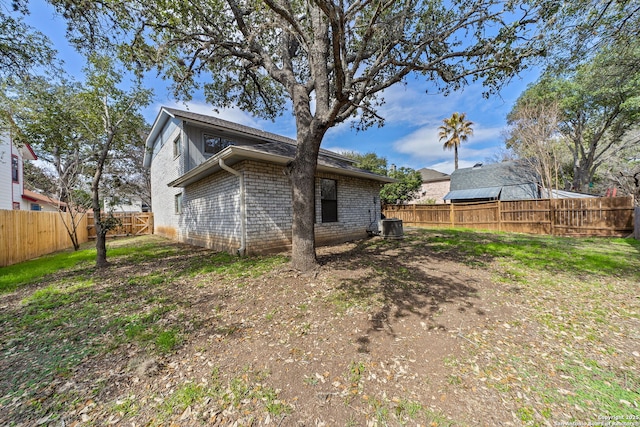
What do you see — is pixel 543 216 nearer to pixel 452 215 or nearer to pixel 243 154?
pixel 452 215

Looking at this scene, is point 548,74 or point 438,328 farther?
point 548,74

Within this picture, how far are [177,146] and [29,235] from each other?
6298 millimetres

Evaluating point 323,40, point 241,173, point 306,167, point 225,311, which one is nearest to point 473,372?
point 225,311

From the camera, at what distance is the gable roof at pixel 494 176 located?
17.1m

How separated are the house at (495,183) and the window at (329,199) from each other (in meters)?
15.2

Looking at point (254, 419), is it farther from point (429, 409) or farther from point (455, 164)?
point (455, 164)

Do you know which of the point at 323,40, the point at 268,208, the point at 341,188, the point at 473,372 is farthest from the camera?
the point at 341,188

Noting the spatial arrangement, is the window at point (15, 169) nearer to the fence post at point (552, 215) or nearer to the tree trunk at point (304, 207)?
the tree trunk at point (304, 207)

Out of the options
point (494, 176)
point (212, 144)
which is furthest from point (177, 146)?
point (494, 176)

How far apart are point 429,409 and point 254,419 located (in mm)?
1432

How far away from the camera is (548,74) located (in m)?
5.68

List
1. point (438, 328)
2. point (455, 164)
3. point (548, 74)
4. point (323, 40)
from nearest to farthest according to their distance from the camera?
point (438, 328) < point (323, 40) < point (548, 74) < point (455, 164)

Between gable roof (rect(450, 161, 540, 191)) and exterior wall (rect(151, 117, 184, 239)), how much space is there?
21.8 m

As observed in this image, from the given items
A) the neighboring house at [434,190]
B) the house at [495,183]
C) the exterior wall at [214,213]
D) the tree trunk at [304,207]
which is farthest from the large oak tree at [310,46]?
the neighboring house at [434,190]
